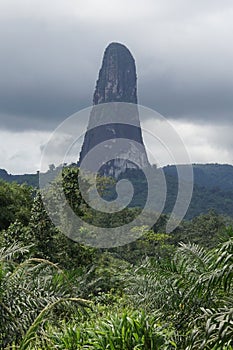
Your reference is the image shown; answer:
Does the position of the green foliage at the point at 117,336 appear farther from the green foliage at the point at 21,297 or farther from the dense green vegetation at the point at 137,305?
the green foliage at the point at 21,297

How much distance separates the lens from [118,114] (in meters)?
53.0

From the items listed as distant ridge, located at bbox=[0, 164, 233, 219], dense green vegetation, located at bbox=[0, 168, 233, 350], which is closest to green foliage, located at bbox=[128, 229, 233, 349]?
dense green vegetation, located at bbox=[0, 168, 233, 350]

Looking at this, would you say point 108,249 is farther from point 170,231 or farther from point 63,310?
point 63,310

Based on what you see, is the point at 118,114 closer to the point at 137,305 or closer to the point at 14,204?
the point at 14,204

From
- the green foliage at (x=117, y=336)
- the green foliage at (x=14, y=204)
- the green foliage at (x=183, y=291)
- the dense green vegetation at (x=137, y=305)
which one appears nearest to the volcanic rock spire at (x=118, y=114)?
the green foliage at (x=14, y=204)

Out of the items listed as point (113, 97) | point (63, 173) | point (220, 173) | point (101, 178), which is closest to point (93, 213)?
point (101, 178)

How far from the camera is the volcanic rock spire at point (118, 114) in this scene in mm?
48031

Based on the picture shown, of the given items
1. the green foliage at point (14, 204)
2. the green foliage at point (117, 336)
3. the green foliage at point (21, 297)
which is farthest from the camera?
the green foliage at point (14, 204)

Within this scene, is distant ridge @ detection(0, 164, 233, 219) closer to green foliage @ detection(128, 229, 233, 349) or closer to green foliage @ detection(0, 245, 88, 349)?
green foliage @ detection(128, 229, 233, 349)

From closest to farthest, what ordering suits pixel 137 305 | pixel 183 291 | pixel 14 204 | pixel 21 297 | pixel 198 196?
pixel 21 297 < pixel 183 291 < pixel 137 305 < pixel 14 204 < pixel 198 196

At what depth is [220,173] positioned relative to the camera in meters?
78.4

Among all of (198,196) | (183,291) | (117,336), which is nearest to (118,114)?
(198,196)

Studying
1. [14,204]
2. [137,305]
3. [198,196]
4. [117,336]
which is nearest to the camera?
[117,336]

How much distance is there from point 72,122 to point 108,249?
5106 millimetres
